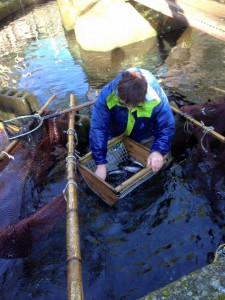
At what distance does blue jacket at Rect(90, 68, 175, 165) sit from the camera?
14.3ft

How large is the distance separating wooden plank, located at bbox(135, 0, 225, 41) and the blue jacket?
14.3ft

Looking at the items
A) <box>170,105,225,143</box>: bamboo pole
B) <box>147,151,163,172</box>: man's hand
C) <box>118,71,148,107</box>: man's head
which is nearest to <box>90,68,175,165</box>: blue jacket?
<box>147,151,163,172</box>: man's hand

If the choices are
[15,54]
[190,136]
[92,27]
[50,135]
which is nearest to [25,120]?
[50,135]

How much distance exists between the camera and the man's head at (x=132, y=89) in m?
3.66

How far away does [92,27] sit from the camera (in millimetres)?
12430

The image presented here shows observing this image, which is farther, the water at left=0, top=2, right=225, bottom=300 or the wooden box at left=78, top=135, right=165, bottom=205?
the wooden box at left=78, top=135, right=165, bottom=205

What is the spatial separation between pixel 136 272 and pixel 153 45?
10974 mm

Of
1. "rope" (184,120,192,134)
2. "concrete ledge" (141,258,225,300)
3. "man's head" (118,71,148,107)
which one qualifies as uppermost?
"man's head" (118,71,148,107)

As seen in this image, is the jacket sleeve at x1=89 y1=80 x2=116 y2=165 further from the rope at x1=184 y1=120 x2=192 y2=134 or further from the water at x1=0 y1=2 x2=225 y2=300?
the rope at x1=184 y1=120 x2=192 y2=134

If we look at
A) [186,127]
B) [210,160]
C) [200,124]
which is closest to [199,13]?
[186,127]

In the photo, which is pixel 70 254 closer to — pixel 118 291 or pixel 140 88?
pixel 118 291

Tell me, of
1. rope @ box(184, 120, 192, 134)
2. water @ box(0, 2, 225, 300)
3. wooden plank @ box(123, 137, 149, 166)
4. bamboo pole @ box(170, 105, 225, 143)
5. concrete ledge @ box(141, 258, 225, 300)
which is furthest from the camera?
rope @ box(184, 120, 192, 134)

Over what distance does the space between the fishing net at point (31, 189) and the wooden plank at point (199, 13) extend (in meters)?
4.91

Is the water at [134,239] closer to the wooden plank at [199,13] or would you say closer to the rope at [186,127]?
the rope at [186,127]
